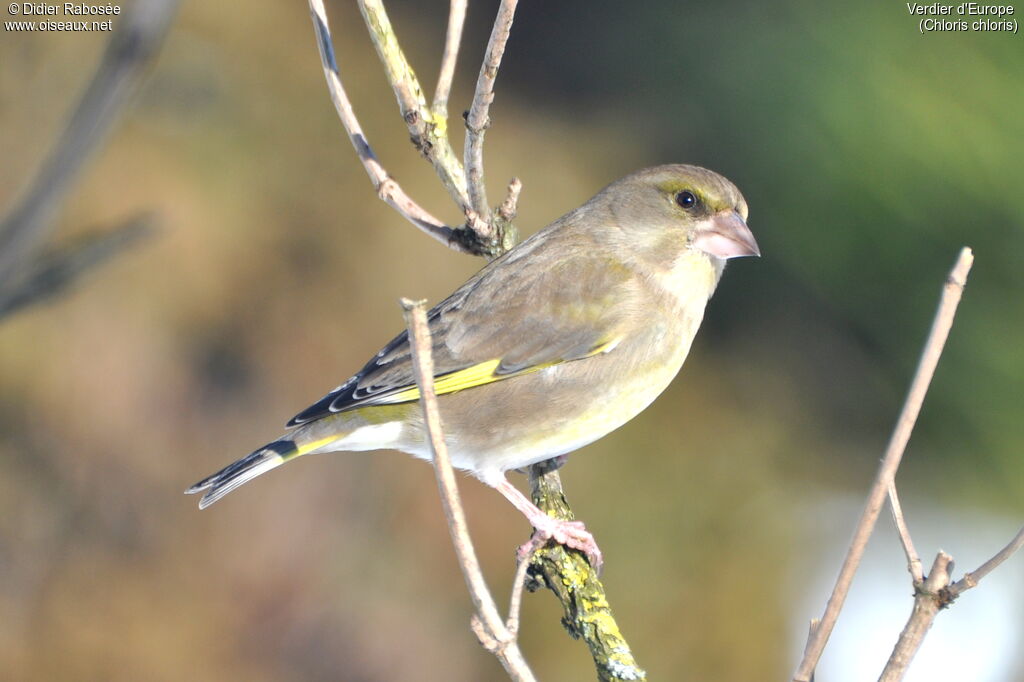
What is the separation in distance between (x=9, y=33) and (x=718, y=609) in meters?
5.03

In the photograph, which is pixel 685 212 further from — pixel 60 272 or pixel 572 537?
pixel 60 272

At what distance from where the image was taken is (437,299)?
19.0ft

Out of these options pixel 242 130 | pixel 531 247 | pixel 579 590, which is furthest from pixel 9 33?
pixel 579 590

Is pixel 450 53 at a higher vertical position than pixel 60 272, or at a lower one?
higher

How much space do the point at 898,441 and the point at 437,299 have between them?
4538 mm

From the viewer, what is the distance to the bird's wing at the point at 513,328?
2.97 meters

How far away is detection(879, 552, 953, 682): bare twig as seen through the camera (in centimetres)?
146

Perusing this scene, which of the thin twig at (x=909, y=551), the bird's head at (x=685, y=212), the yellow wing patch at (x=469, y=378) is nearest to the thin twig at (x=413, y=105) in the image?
the yellow wing patch at (x=469, y=378)

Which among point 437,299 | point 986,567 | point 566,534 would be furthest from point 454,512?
point 437,299

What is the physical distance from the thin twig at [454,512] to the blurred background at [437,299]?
3.45 m

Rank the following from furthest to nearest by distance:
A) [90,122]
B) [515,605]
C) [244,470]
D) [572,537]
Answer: [244,470]
[572,537]
[515,605]
[90,122]

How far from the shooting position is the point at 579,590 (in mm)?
2582

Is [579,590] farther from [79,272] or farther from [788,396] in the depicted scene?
[788,396]

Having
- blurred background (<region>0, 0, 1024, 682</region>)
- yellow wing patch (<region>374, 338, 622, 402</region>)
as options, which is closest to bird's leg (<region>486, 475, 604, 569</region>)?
yellow wing patch (<region>374, 338, 622, 402</region>)
